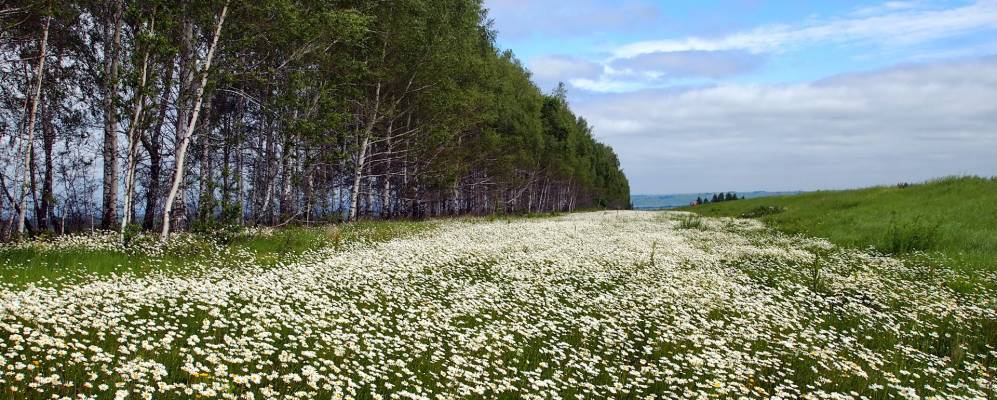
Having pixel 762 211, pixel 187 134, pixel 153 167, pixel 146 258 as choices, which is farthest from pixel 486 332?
pixel 762 211

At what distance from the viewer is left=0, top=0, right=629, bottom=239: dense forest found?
15.5 metres

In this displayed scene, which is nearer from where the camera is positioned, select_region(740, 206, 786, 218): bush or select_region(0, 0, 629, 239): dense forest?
select_region(0, 0, 629, 239): dense forest

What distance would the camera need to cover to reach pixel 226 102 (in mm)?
25844

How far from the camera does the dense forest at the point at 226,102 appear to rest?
15.5 metres

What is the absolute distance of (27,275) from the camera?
912 cm

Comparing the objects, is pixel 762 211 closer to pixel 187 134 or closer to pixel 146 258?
pixel 187 134

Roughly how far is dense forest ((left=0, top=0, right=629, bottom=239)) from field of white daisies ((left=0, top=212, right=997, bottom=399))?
5260 mm

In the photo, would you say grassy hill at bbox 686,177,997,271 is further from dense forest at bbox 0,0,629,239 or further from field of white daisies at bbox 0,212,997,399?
dense forest at bbox 0,0,629,239

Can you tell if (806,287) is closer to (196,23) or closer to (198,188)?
(196,23)

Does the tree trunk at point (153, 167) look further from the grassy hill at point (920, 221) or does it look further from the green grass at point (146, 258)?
the grassy hill at point (920, 221)

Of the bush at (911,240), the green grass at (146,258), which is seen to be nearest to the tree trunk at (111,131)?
the green grass at (146,258)

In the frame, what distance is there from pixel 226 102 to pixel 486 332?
76.3 feet

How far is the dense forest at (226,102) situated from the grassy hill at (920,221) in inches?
810

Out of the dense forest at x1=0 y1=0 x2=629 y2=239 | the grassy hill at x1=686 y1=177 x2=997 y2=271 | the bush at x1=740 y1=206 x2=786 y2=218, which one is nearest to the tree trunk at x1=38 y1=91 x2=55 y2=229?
the dense forest at x1=0 y1=0 x2=629 y2=239
